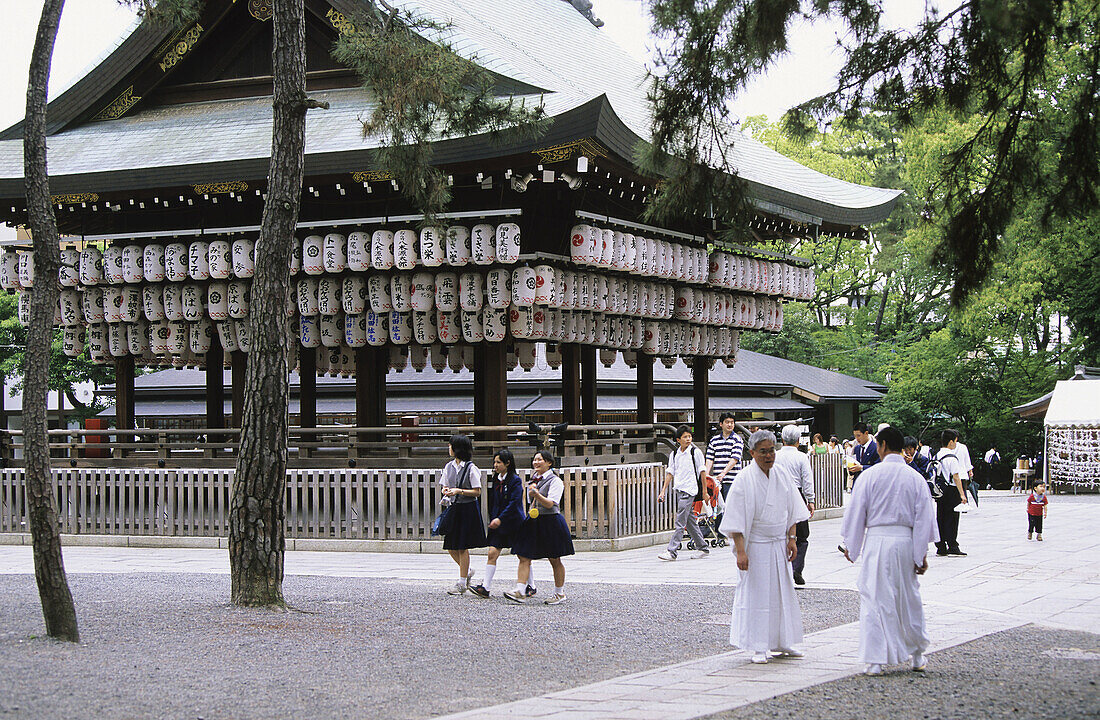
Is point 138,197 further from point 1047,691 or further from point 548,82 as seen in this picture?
point 1047,691

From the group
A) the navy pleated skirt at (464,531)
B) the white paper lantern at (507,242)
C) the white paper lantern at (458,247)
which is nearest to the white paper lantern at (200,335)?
the white paper lantern at (458,247)

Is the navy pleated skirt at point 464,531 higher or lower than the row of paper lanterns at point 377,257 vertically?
lower

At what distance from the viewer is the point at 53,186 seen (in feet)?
59.8

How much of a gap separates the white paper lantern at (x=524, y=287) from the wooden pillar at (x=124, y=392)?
7679 millimetres

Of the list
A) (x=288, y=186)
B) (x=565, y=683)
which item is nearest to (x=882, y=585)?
(x=565, y=683)

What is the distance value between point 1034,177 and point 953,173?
651mm

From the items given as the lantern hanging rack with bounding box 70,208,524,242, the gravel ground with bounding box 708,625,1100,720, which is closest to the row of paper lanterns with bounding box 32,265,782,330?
the lantern hanging rack with bounding box 70,208,524,242

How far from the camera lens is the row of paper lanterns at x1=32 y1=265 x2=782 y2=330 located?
16.8m

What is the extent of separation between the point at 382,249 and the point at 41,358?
8.68 meters

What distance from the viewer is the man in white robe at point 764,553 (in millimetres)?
8062

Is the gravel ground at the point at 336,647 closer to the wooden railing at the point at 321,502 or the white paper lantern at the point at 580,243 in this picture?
the wooden railing at the point at 321,502

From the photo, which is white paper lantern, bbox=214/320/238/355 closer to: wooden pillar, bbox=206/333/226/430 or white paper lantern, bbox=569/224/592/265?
wooden pillar, bbox=206/333/226/430

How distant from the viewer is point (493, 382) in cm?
1755

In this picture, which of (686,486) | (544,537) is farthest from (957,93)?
(686,486)
